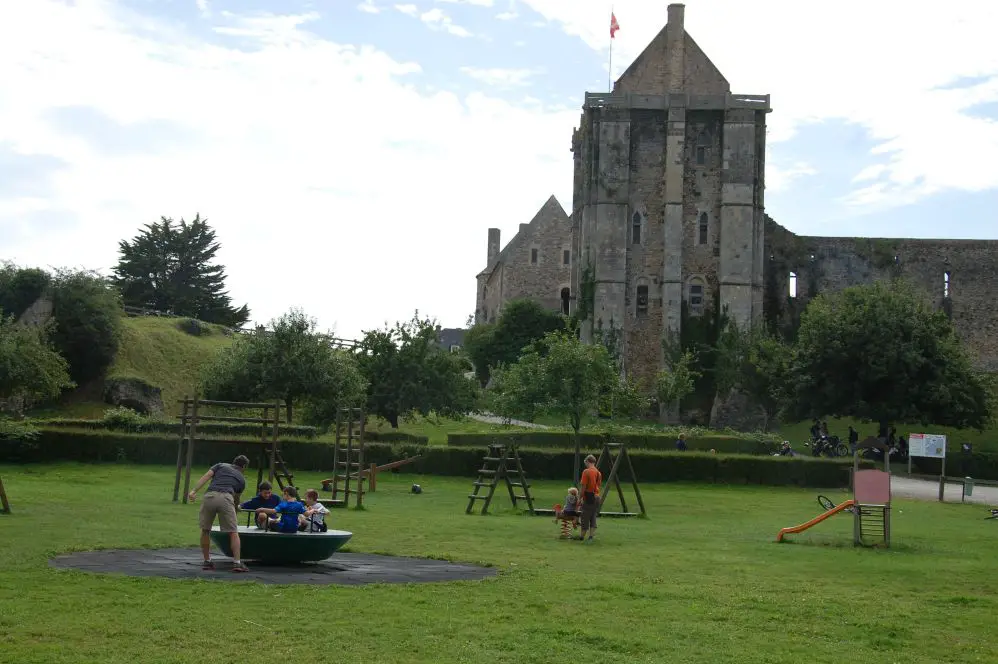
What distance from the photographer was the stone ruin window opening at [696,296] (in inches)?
2879

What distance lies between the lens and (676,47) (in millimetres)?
75688

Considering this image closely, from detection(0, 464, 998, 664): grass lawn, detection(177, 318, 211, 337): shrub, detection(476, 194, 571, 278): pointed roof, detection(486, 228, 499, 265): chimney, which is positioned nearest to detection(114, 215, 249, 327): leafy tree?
detection(177, 318, 211, 337): shrub

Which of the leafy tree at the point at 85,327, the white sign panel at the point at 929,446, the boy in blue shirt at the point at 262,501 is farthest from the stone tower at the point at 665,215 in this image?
the boy in blue shirt at the point at 262,501

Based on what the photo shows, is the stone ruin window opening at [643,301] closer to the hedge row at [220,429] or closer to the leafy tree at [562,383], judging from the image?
the hedge row at [220,429]

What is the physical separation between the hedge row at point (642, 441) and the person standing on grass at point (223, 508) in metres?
31.1

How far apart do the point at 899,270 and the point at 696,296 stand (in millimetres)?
14917

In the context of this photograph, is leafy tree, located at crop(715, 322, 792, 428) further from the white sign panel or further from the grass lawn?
the grass lawn

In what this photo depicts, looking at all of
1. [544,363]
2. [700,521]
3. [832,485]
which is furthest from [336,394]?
[700,521]

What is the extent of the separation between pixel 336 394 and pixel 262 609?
37.8 meters

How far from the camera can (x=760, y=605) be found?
1445 centimetres

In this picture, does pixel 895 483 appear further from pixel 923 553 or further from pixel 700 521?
pixel 923 553

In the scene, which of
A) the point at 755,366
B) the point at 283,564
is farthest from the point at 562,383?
the point at 755,366

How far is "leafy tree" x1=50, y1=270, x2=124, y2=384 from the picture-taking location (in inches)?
2404

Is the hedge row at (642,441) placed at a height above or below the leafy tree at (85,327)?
below
